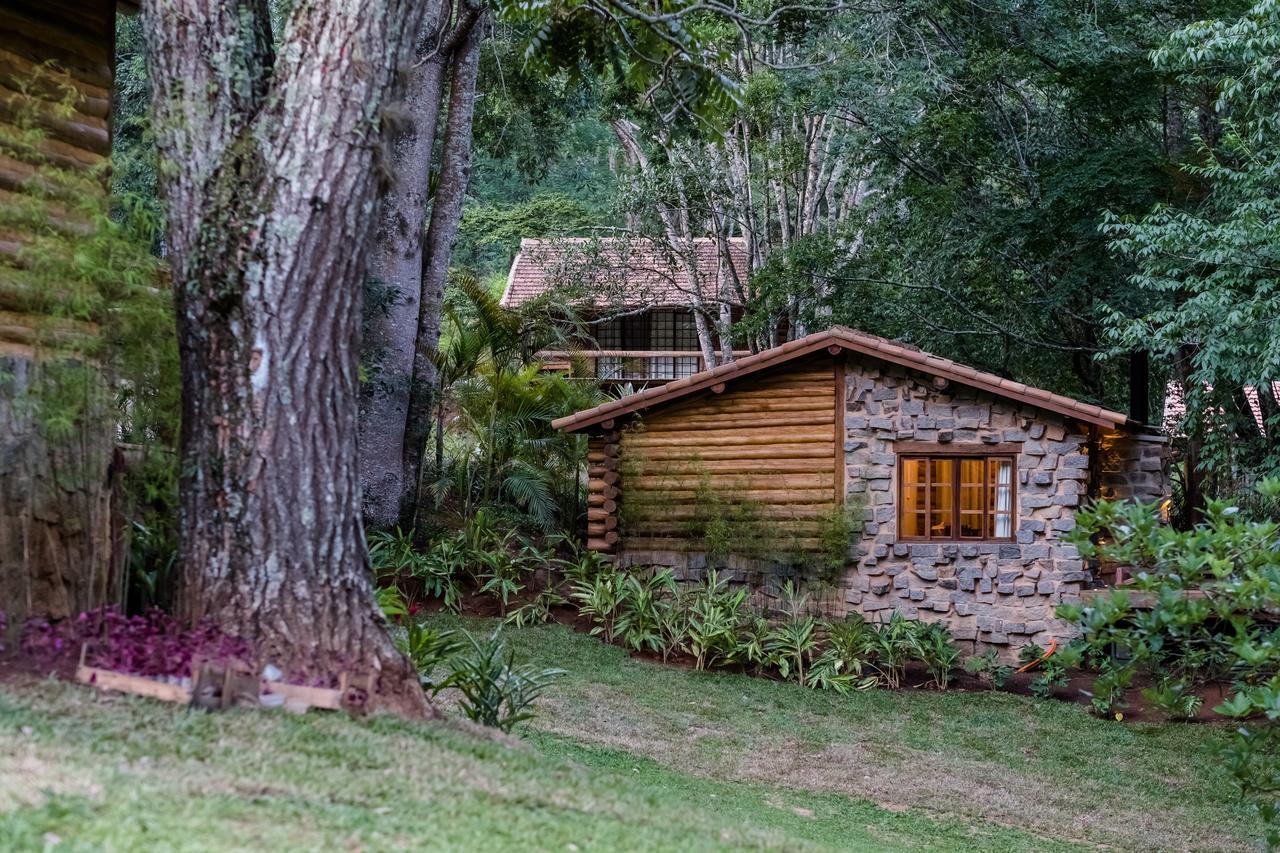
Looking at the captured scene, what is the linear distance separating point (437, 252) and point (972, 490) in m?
7.14

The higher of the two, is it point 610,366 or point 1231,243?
point 610,366

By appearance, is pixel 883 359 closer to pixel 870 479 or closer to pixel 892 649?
pixel 870 479

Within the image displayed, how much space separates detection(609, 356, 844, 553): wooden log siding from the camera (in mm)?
14141

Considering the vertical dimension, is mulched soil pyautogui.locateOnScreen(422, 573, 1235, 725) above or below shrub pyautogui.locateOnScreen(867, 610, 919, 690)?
below

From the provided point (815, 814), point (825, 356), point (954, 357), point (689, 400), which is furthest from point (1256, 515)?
point (815, 814)

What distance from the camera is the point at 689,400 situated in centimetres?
1480

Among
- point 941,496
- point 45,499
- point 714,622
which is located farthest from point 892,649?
point 45,499

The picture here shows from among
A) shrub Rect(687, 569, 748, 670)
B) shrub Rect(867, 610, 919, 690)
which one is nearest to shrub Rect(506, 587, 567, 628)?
shrub Rect(687, 569, 748, 670)

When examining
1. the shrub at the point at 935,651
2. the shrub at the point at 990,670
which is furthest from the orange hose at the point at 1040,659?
the shrub at the point at 935,651

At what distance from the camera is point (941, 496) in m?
13.9

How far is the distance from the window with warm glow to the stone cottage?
0.02 m

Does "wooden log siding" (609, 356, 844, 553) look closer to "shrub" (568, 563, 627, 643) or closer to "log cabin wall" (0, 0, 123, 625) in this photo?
"shrub" (568, 563, 627, 643)

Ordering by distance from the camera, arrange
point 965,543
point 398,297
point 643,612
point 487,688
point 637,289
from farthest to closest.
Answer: point 637,289, point 398,297, point 965,543, point 643,612, point 487,688

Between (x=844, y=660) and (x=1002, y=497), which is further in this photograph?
(x=1002, y=497)
